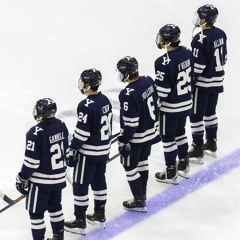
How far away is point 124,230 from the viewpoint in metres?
6.01

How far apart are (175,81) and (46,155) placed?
126 centimetres

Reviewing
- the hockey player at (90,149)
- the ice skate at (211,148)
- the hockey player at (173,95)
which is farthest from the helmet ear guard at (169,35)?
the ice skate at (211,148)

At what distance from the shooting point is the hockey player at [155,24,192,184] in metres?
6.20

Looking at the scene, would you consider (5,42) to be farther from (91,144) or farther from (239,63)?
(91,144)

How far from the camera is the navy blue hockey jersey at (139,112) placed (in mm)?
5859

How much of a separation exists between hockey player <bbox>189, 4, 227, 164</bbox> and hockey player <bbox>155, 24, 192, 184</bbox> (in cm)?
25

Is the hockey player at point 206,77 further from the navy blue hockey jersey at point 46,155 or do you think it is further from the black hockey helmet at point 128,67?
the navy blue hockey jersey at point 46,155

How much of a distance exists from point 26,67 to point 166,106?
199cm

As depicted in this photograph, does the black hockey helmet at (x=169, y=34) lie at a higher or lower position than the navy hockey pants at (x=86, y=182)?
higher

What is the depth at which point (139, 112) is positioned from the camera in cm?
593

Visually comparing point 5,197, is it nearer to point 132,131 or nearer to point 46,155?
point 46,155

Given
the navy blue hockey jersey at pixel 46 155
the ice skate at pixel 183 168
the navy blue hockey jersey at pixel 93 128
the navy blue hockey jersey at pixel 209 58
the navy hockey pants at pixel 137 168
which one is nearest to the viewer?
the navy blue hockey jersey at pixel 46 155

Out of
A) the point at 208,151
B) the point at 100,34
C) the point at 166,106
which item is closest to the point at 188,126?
the point at 208,151

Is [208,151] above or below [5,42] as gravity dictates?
below
